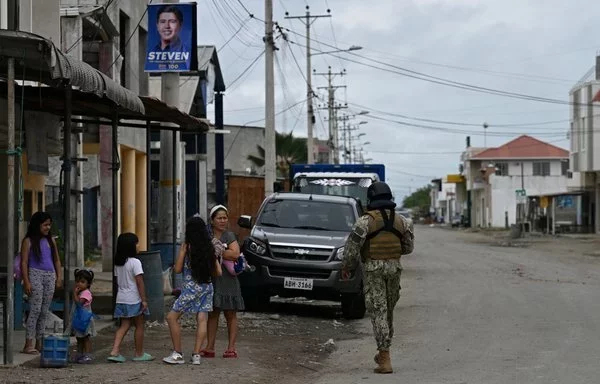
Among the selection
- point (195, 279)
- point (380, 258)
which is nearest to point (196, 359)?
point (195, 279)

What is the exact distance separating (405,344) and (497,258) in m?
23.5

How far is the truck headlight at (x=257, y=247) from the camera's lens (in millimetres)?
16344

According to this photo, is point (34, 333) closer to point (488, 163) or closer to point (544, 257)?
point (544, 257)

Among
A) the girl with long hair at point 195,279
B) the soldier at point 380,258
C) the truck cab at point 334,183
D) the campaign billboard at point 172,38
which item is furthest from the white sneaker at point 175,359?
the truck cab at point 334,183

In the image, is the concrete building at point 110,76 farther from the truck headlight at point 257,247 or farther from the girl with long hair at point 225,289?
the girl with long hair at point 225,289

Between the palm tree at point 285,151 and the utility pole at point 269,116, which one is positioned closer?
the utility pole at point 269,116

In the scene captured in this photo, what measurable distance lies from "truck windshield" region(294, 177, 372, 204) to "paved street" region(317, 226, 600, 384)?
268 cm

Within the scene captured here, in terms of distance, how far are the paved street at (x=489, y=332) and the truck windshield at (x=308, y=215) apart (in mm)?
1897

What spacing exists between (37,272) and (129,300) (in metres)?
1.17

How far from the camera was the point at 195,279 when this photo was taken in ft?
35.8

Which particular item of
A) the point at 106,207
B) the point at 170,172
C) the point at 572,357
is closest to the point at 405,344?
the point at 572,357

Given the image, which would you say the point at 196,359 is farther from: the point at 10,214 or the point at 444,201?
the point at 444,201

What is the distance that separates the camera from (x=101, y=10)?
2183 centimetres

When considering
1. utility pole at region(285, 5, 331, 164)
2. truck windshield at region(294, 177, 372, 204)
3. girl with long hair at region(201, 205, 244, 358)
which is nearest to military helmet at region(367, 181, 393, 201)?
girl with long hair at region(201, 205, 244, 358)
